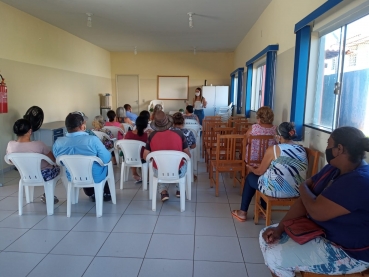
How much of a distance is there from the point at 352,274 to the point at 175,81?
27.6ft

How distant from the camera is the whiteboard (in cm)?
923

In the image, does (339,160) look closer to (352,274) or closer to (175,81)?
(352,274)

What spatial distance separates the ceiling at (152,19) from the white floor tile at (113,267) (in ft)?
12.3

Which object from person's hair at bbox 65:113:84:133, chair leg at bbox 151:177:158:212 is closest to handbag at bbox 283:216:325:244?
chair leg at bbox 151:177:158:212

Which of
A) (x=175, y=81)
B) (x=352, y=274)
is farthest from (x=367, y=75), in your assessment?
(x=175, y=81)

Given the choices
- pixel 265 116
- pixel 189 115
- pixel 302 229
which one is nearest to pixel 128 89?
pixel 189 115

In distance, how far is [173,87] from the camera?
9.29 meters

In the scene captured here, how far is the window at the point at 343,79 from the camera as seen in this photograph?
2.16 metres

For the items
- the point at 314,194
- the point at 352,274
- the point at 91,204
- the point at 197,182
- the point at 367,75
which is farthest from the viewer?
the point at 197,182

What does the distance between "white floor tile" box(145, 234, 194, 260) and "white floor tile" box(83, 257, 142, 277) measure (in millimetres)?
145

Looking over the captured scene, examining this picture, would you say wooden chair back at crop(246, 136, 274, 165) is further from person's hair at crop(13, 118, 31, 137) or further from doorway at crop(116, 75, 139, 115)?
doorway at crop(116, 75, 139, 115)

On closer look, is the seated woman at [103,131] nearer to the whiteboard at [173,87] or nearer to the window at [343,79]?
the window at [343,79]

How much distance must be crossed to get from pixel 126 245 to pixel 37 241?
2.60 ft

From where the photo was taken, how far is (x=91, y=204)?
3.09m
